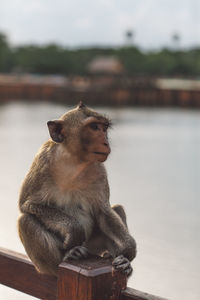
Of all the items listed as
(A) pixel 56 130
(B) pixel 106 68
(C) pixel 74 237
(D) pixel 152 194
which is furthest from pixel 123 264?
(B) pixel 106 68

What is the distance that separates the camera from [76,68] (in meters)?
89.1

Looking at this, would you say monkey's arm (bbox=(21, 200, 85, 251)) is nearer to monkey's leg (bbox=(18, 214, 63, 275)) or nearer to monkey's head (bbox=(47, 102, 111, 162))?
monkey's leg (bbox=(18, 214, 63, 275))

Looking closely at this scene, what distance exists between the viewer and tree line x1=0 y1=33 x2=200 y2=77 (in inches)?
3536

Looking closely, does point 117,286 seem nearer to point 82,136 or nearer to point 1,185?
point 82,136

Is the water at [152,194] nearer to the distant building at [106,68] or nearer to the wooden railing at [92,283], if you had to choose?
the wooden railing at [92,283]

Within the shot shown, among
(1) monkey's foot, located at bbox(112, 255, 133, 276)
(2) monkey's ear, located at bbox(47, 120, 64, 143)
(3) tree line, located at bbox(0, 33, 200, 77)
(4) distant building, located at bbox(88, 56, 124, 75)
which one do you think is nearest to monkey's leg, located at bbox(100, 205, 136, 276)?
(1) monkey's foot, located at bbox(112, 255, 133, 276)

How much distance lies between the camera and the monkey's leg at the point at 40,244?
7.85 feet

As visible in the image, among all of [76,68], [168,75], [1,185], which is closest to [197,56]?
[168,75]

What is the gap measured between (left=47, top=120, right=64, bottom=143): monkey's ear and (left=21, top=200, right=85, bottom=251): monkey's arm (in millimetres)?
314

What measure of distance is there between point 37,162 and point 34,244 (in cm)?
38

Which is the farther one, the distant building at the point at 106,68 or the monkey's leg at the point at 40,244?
the distant building at the point at 106,68

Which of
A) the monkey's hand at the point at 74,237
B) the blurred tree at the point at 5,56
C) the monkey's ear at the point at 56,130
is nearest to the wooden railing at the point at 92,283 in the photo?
the monkey's hand at the point at 74,237

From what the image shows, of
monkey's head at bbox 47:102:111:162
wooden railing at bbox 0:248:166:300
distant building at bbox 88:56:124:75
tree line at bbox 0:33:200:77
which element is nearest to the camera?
wooden railing at bbox 0:248:166:300

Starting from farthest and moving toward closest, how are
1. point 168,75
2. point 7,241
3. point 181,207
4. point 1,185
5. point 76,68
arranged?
point 168,75, point 76,68, point 1,185, point 181,207, point 7,241
